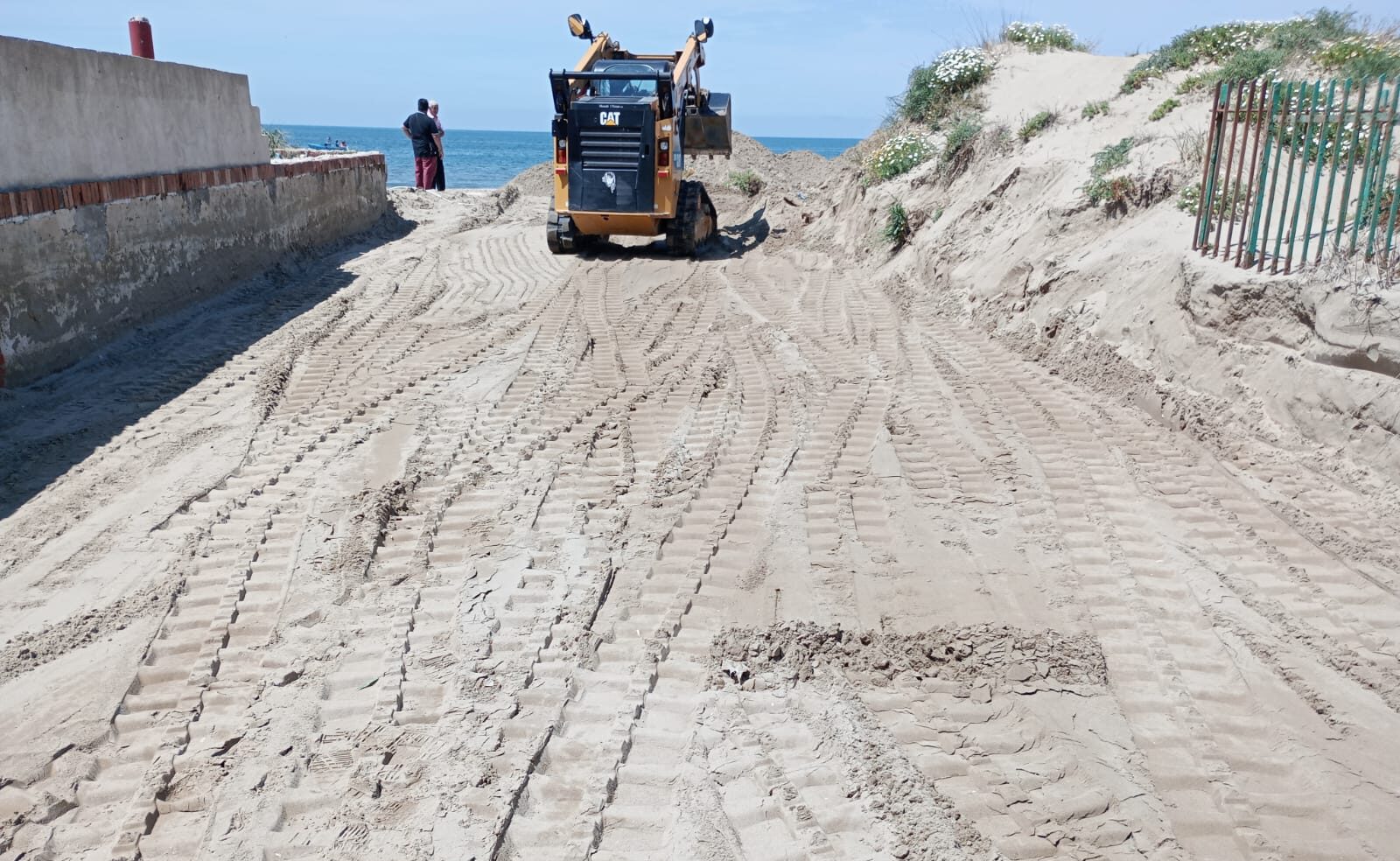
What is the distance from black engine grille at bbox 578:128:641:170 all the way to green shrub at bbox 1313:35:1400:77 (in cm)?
737

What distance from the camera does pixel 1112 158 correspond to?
911 centimetres

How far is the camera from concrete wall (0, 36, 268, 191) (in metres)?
7.47

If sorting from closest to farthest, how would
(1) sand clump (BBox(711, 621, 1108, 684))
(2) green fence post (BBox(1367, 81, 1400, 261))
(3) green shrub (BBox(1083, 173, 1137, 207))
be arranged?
(1) sand clump (BBox(711, 621, 1108, 684)) → (2) green fence post (BBox(1367, 81, 1400, 261)) → (3) green shrub (BBox(1083, 173, 1137, 207))

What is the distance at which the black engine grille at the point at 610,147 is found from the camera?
490 inches

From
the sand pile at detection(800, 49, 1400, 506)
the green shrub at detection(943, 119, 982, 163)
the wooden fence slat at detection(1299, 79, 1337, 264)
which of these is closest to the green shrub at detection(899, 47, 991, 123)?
the sand pile at detection(800, 49, 1400, 506)

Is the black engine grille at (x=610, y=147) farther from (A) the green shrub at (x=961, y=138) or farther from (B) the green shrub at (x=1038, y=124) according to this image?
(B) the green shrub at (x=1038, y=124)

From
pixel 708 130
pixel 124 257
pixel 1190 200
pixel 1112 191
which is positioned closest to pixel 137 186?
pixel 124 257

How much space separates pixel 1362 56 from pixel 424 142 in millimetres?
15504

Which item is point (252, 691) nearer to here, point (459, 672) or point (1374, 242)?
point (459, 672)

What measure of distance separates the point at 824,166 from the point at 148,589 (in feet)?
72.7

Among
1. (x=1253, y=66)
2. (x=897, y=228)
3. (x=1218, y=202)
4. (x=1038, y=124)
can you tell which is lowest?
(x=897, y=228)

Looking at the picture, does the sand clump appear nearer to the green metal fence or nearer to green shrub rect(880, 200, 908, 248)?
the green metal fence

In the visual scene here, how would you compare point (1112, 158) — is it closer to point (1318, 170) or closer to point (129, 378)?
point (1318, 170)

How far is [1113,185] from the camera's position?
341 inches
